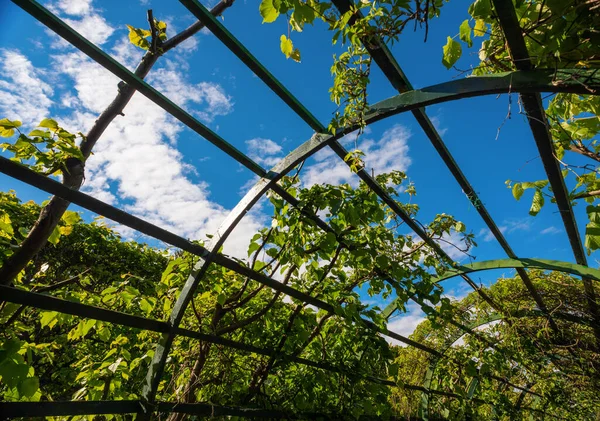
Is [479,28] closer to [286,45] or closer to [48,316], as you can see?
[286,45]

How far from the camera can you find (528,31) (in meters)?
1.33

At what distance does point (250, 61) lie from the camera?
1.64 metres

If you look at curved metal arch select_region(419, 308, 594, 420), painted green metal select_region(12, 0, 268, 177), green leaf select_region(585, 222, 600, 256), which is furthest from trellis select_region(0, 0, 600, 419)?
curved metal arch select_region(419, 308, 594, 420)

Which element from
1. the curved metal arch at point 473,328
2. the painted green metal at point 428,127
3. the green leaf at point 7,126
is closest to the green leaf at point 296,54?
the painted green metal at point 428,127

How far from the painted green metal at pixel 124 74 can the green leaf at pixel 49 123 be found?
1.01 ft

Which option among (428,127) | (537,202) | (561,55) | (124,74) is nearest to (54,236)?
(124,74)

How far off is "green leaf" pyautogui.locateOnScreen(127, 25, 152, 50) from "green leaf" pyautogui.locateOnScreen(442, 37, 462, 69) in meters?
1.45

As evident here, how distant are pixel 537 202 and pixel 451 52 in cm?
111

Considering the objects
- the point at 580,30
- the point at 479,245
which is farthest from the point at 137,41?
the point at 479,245

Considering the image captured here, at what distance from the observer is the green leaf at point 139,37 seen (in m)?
1.62

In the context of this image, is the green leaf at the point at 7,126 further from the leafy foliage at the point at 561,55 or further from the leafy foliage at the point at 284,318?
the leafy foliage at the point at 561,55

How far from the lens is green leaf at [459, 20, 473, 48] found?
153cm

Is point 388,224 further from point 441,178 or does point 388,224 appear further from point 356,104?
point 356,104

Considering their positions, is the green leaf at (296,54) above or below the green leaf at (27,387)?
above
